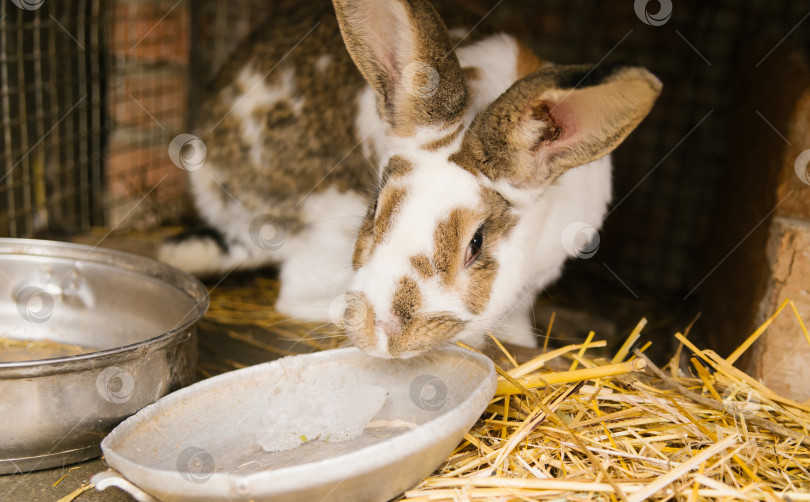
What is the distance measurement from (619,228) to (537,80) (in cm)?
237

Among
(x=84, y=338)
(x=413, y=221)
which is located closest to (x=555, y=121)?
(x=413, y=221)

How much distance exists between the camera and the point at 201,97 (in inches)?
161

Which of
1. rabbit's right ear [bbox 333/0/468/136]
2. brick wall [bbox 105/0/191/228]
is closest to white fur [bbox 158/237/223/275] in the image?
brick wall [bbox 105/0/191/228]

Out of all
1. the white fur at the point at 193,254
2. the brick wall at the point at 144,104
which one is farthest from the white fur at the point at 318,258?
the brick wall at the point at 144,104

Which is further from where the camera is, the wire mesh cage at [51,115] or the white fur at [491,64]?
the wire mesh cage at [51,115]

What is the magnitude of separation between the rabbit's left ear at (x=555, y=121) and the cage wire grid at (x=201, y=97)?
1718mm

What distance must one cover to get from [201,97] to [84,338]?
2.07 metres

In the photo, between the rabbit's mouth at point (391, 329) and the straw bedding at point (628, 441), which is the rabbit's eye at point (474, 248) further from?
the straw bedding at point (628, 441)

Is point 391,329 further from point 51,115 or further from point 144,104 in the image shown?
point 144,104

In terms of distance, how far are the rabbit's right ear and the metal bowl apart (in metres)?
0.74

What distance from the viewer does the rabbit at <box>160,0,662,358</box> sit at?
176 centimetres

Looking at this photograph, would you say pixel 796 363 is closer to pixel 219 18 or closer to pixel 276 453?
pixel 276 453

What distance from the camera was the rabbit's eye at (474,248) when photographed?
6.24 ft

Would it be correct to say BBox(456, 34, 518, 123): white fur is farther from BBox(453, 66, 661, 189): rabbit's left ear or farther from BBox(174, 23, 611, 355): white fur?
BBox(453, 66, 661, 189): rabbit's left ear
